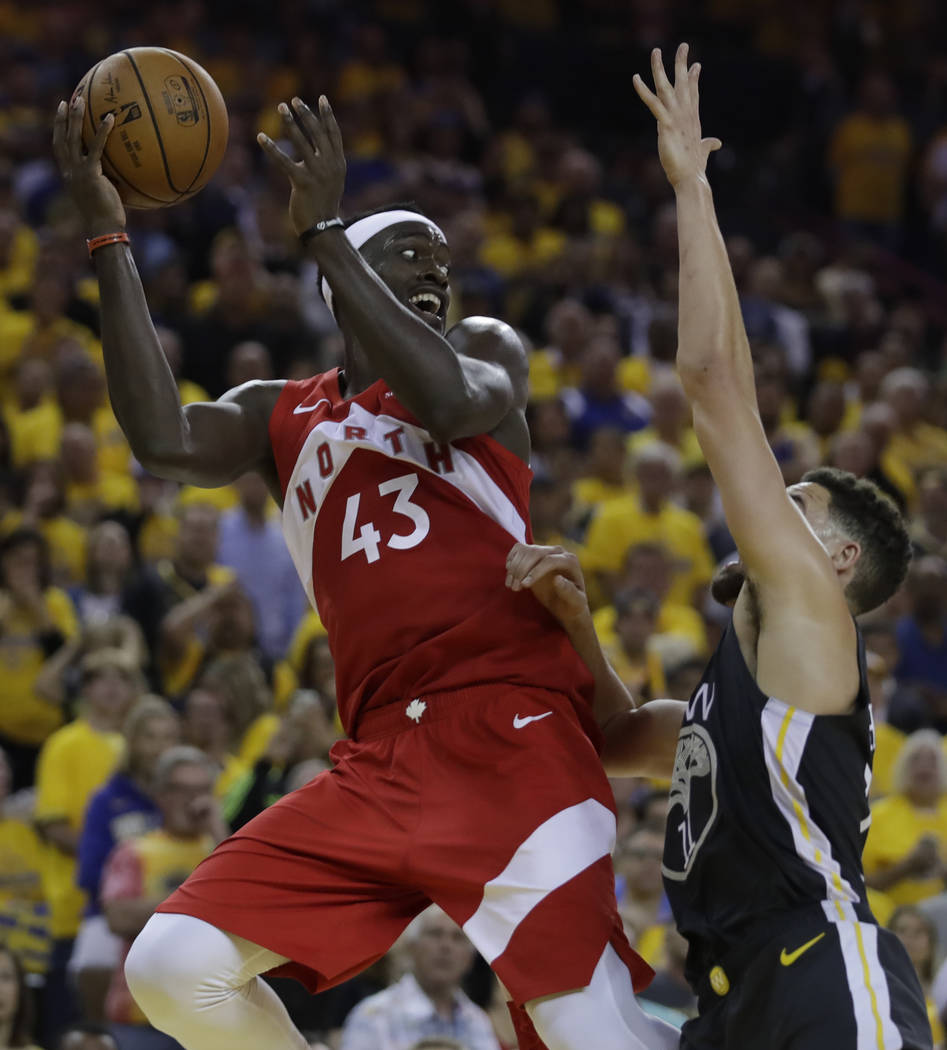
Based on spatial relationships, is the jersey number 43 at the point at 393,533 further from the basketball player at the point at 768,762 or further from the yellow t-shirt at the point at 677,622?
Answer: the yellow t-shirt at the point at 677,622

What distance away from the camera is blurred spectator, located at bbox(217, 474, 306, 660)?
30.9 ft

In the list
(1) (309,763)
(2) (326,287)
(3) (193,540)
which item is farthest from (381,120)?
(2) (326,287)

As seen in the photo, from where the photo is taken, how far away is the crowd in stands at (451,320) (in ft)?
23.6

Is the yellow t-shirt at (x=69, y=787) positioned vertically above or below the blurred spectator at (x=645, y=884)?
above

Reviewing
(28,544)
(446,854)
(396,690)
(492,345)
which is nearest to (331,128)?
(492,345)

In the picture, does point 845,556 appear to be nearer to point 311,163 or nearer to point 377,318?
point 377,318

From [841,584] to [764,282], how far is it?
410 inches

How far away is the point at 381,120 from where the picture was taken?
47.1 ft

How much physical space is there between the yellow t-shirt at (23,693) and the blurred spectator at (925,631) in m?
4.68

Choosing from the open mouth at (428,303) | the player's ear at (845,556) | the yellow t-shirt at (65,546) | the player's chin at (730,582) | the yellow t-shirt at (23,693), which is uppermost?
the open mouth at (428,303)

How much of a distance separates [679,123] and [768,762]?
1304 millimetres

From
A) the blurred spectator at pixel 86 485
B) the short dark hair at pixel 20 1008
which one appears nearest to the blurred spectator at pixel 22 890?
the short dark hair at pixel 20 1008

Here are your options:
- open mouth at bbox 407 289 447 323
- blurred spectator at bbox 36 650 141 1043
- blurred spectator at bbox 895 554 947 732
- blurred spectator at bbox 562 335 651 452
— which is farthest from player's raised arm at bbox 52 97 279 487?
blurred spectator at bbox 562 335 651 452

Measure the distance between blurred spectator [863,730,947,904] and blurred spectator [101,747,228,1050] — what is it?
300 centimetres
